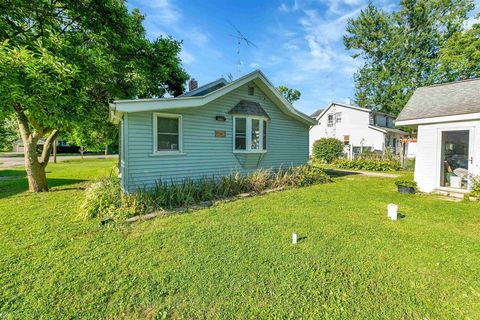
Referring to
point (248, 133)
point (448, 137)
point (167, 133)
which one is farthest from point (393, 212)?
point (167, 133)

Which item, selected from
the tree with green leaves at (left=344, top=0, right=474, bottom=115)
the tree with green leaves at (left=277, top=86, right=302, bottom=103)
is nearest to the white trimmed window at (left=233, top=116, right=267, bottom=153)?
the tree with green leaves at (left=277, top=86, right=302, bottom=103)

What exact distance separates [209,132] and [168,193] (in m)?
2.99

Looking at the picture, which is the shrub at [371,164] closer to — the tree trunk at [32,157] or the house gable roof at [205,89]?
the house gable roof at [205,89]

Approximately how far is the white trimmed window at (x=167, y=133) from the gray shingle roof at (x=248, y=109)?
7.84 ft

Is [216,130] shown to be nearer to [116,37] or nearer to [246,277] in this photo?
[116,37]

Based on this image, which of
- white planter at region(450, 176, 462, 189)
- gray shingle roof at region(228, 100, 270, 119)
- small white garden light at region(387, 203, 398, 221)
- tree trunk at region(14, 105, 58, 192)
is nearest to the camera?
small white garden light at region(387, 203, 398, 221)

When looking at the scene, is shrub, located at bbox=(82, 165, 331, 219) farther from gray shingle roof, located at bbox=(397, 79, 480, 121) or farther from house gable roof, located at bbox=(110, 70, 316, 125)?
gray shingle roof, located at bbox=(397, 79, 480, 121)

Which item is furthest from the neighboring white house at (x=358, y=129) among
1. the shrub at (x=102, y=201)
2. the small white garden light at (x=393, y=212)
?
the shrub at (x=102, y=201)

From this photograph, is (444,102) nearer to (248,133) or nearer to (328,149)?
(248,133)

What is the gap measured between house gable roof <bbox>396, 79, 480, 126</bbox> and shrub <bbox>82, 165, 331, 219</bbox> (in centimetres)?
526

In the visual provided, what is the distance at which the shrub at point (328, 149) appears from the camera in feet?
69.3

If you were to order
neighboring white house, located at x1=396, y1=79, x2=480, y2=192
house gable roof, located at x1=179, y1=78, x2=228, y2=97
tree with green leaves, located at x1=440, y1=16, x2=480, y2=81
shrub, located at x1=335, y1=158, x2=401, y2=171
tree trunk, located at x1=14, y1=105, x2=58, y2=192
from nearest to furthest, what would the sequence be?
1. neighboring white house, located at x1=396, y1=79, x2=480, y2=192
2. tree trunk, located at x1=14, y1=105, x2=58, y2=192
3. house gable roof, located at x1=179, y1=78, x2=228, y2=97
4. shrub, located at x1=335, y1=158, x2=401, y2=171
5. tree with green leaves, located at x1=440, y1=16, x2=480, y2=81

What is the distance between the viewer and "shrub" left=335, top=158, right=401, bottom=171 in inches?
682

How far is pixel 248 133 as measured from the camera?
31.3ft
